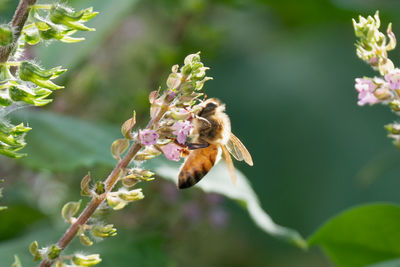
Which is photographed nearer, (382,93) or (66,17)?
(66,17)

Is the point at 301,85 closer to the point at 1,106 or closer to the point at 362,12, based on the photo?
the point at 362,12

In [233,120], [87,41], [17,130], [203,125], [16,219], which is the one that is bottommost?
[233,120]

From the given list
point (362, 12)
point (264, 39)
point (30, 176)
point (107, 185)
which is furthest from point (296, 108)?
point (107, 185)

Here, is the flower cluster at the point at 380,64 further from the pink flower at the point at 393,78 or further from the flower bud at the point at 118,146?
the flower bud at the point at 118,146

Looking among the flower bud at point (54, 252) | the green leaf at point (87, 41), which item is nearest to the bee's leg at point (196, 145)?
the flower bud at point (54, 252)

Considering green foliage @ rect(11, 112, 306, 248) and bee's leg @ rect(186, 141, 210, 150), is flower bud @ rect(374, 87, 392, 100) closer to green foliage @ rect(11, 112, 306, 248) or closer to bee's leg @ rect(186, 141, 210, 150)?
bee's leg @ rect(186, 141, 210, 150)

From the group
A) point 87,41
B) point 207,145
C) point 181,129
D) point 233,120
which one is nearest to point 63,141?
point 87,41

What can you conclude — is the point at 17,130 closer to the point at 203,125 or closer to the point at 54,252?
the point at 54,252

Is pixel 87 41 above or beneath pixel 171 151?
beneath

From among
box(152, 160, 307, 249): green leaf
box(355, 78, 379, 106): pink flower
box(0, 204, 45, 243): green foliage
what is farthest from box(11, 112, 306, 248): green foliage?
box(355, 78, 379, 106): pink flower
